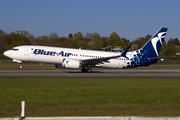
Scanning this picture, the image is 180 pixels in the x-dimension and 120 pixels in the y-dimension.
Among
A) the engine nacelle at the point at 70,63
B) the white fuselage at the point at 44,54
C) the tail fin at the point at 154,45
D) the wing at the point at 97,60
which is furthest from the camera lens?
the tail fin at the point at 154,45

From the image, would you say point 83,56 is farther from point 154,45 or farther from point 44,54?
point 154,45

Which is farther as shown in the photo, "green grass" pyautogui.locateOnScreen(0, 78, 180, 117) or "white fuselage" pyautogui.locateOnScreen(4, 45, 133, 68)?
"white fuselage" pyautogui.locateOnScreen(4, 45, 133, 68)

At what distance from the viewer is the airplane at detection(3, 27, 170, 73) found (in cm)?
3158

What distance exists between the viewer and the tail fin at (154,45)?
35.5 m

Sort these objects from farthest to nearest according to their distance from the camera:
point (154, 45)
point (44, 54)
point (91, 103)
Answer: point (154, 45) → point (44, 54) → point (91, 103)

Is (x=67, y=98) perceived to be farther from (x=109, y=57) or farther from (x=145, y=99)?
(x=109, y=57)

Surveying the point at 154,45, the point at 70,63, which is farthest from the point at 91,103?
the point at 154,45

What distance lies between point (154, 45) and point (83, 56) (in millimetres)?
11706

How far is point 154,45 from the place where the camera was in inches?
1403

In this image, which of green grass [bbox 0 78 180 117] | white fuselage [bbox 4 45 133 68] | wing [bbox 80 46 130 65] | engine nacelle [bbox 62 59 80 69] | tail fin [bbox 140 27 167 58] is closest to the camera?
green grass [bbox 0 78 180 117]

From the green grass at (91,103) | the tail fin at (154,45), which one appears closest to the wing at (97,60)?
the tail fin at (154,45)

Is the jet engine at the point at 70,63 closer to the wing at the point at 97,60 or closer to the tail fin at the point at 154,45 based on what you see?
Result: the wing at the point at 97,60

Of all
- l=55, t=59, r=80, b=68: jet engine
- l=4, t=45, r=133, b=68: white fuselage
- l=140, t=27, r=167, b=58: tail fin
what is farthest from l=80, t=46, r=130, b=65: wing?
l=140, t=27, r=167, b=58: tail fin

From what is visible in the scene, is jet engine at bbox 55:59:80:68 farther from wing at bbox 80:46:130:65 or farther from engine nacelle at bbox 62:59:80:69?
wing at bbox 80:46:130:65
